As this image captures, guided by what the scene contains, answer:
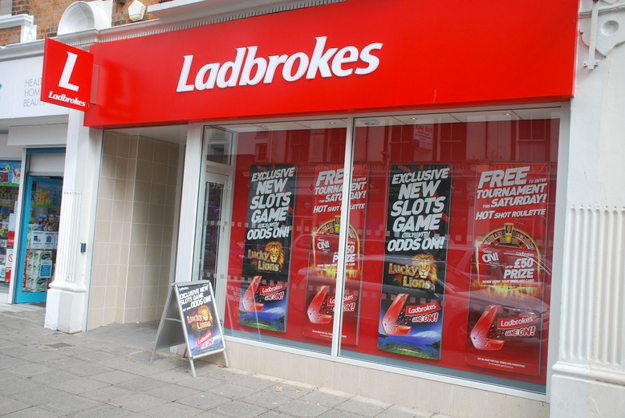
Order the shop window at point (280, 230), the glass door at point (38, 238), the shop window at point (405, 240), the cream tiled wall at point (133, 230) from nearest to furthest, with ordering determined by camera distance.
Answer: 1. the shop window at point (405, 240)
2. the shop window at point (280, 230)
3. the cream tiled wall at point (133, 230)
4. the glass door at point (38, 238)

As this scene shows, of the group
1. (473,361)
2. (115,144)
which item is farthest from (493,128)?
(115,144)

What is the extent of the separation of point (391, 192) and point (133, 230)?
4.64 metres

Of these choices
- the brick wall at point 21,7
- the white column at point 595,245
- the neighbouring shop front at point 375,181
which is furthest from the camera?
the brick wall at point 21,7

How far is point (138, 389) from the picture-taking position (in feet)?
19.2

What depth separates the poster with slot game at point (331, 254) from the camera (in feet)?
21.5

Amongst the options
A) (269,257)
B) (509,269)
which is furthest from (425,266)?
(269,257)

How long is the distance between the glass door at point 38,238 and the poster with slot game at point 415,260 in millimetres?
7012

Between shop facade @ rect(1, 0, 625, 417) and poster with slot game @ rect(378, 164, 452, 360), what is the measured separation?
2 centimetres

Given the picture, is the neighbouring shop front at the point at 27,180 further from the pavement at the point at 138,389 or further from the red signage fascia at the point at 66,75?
the pavement at the point at 138,389

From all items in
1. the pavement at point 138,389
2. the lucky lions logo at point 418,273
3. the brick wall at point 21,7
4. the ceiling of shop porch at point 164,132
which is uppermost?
the brick wall at point 21,7

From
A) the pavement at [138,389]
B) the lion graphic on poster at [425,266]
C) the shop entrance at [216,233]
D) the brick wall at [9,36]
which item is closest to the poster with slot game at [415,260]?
the lion graphic on poster at [425,266]

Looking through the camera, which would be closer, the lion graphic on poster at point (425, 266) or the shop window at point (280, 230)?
the lion graphic on poster at point (425, 266)

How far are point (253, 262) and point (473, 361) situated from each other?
3.09 meters

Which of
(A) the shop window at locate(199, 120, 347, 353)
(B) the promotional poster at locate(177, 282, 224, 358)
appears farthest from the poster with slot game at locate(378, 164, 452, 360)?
(B) the promotional poster at locate(177, 282, 224, 358)
